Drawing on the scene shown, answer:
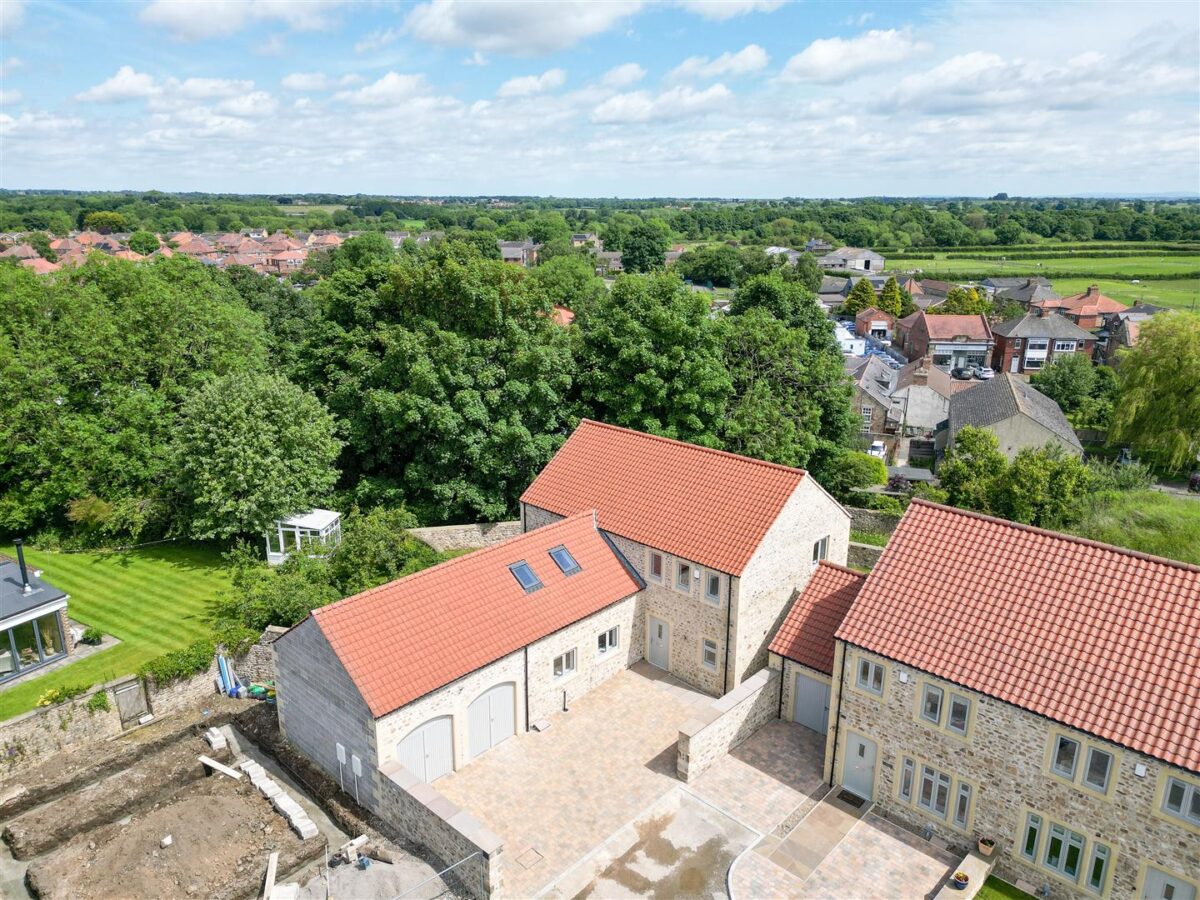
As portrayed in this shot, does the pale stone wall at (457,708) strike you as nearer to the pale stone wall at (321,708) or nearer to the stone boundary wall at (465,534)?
the pale stone wall at (321,708)

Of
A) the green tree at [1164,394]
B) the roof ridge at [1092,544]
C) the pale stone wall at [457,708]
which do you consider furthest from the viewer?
the green tree at [1164,394]

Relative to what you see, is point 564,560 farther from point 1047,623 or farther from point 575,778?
point 1047,623

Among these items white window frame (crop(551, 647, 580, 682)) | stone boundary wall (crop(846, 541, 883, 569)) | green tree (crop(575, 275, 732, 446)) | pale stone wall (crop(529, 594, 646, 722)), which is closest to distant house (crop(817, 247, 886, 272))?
green tree (crop(575, 275, 732, 446))

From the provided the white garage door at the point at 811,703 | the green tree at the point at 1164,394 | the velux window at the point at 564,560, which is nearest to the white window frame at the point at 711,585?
the white garage door at the point at 811,703

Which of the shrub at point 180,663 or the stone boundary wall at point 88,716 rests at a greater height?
the shrub at point 180,663

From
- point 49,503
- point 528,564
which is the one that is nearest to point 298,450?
point 49,503

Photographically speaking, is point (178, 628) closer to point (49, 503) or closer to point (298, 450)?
point (298, 450)

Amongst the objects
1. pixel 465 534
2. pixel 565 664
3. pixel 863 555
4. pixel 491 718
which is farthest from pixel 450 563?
pixel 863 555
